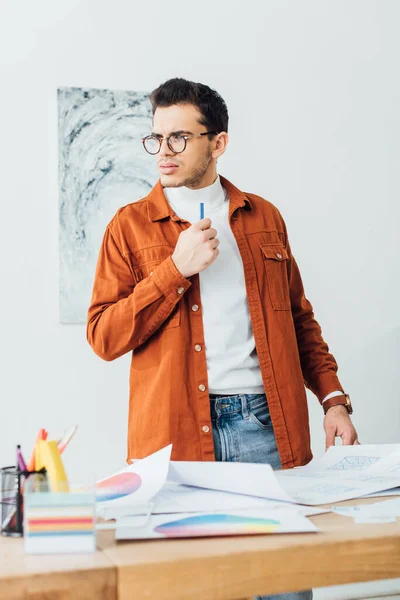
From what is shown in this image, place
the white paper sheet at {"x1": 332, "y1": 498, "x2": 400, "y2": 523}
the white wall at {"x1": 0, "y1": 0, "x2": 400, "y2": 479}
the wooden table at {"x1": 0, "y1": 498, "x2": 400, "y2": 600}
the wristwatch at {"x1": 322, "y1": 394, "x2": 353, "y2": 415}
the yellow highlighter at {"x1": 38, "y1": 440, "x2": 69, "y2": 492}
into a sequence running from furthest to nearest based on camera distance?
the white wall at {"x1": 0, "y1": 0, "x2": 400, "y2": 479}, the wristwatch at {"x1": 322, "y1": 394, "x2": 353, "y2": 415}, the white paper sheet at {"x1": 332, "y1": 498, "x2": 400, "y2": 523}, the yellow highlighter at {"x1": 38, "y1": 440, "x2": 69, "y2": 492}, the wooden table at {"x1": 0, "y1": 498, "x2": 400, "y2": 600}

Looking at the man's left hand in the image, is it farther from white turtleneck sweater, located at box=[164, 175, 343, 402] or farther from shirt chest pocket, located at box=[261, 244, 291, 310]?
shirt chest pocket, located at box=[261, 244, 291, 310]

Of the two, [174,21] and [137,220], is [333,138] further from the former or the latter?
[137,220]

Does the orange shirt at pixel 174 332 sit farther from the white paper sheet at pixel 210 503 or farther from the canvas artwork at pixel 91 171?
the canvas artwork at pixel 91 171

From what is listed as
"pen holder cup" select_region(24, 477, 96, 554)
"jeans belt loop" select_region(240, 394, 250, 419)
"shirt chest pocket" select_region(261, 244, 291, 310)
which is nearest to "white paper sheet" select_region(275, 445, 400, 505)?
"jeans belt loop" select_region(240, 394, 250, 419)

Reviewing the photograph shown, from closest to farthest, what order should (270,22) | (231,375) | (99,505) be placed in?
(99,505)
(231,375)
(270,22)

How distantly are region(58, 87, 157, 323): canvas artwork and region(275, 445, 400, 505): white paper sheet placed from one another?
60.5 inches

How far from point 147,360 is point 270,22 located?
6.08ft

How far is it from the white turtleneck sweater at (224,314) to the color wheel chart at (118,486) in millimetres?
507

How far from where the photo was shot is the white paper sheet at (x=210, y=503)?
1100 millimetres

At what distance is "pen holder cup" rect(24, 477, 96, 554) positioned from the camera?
92 centimetres

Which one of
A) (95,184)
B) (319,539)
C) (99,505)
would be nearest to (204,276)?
(99,505)

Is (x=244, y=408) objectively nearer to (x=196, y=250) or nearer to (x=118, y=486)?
(x=196, y=250)

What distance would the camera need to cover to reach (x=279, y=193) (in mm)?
3094

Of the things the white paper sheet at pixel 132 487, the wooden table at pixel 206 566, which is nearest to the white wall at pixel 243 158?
the white paper sheet at pixel 132 487
